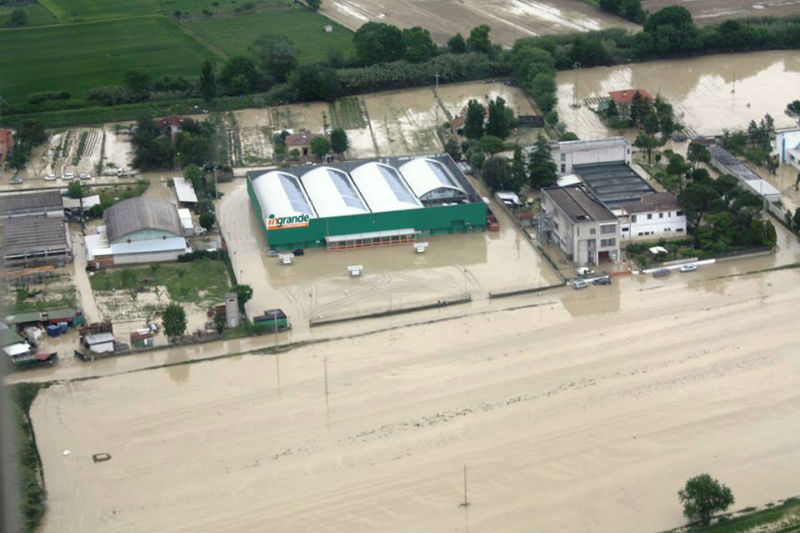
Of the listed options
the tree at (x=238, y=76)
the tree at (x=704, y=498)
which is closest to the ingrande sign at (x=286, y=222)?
the tree at (x=238, y=76)

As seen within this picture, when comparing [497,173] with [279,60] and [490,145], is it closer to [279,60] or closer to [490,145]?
[490,145]

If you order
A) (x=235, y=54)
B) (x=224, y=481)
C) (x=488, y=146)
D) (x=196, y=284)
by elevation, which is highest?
(x=235, y=54)

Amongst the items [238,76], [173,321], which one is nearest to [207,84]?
[238,76]

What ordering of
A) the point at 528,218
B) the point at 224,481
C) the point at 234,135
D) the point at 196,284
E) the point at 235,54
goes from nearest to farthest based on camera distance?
the point at 224,481
the point at 196,284
the point at 528,218
the point at 234,135
the point at 235,54

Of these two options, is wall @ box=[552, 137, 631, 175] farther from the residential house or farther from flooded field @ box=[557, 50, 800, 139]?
the residential house

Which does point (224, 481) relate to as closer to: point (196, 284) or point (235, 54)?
point (196, 284)

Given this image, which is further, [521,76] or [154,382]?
[521,76]

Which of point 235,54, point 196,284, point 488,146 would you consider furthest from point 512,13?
point 196,284
